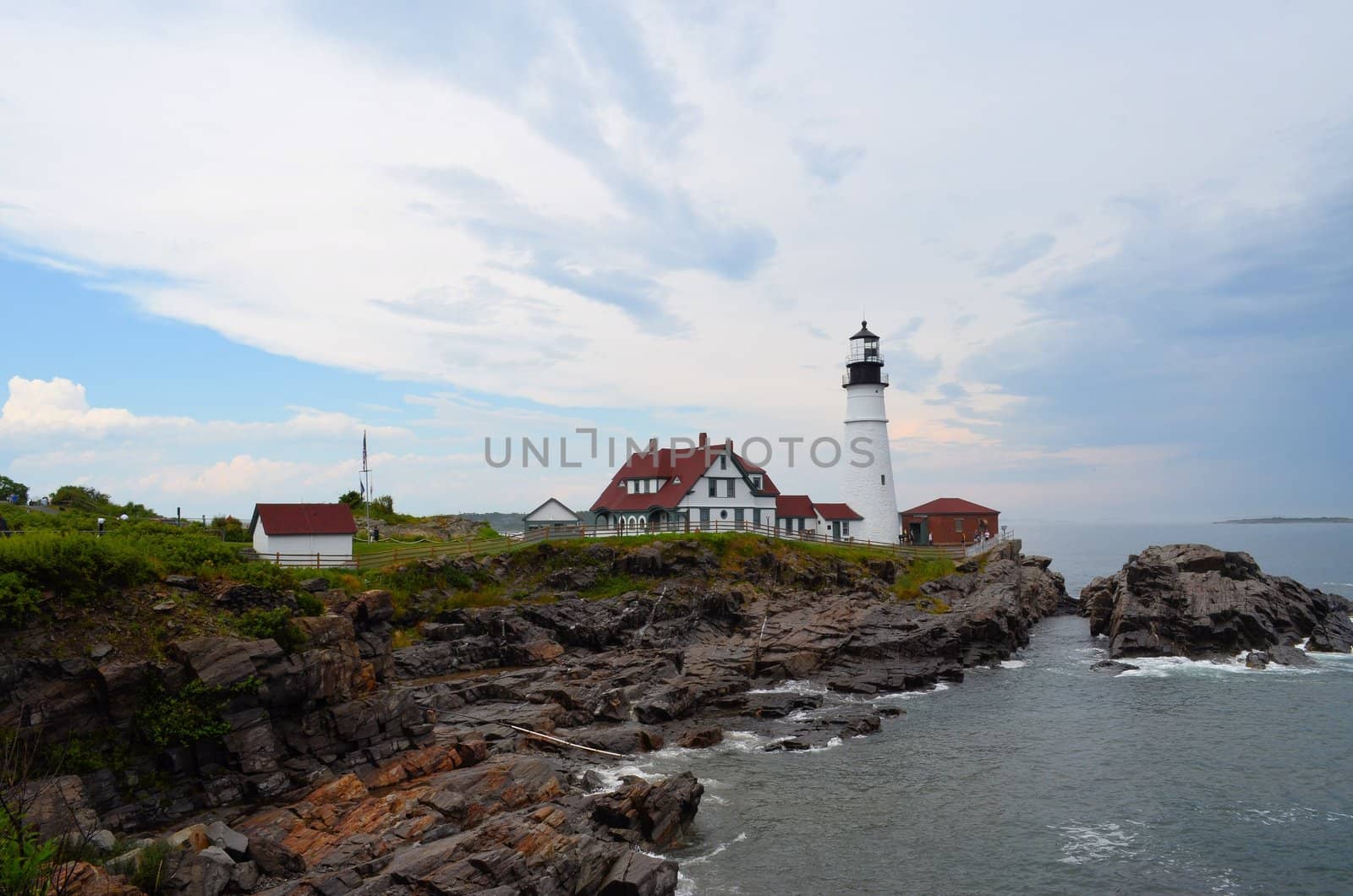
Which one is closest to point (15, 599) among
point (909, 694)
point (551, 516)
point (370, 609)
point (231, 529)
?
point (370, 609)

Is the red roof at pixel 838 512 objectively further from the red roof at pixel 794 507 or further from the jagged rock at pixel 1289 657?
the jagged rock at pixel 1289 657

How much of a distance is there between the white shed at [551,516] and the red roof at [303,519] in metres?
17.4

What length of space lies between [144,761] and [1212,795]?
27.7 metres

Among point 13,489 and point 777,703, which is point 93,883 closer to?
point 777,703

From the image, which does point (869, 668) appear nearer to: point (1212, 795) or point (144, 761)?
point (1212, 795)

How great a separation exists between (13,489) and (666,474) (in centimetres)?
4328

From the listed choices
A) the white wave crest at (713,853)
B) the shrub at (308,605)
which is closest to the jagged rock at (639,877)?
the white wave crest at (713,853)

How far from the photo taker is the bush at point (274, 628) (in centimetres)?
2275

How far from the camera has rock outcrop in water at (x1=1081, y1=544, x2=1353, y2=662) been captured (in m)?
43.3

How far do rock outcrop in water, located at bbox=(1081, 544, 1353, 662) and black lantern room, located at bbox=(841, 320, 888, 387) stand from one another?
2306cm

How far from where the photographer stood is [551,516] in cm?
6231

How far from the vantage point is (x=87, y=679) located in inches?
766

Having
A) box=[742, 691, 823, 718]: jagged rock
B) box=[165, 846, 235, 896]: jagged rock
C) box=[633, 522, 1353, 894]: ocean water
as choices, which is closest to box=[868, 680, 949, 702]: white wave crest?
box=[633, 522, 1353, 894]: ocean water

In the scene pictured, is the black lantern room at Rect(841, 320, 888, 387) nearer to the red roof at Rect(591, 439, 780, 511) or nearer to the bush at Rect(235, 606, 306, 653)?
the red roof at Rect(591, 439, 780, 511)
